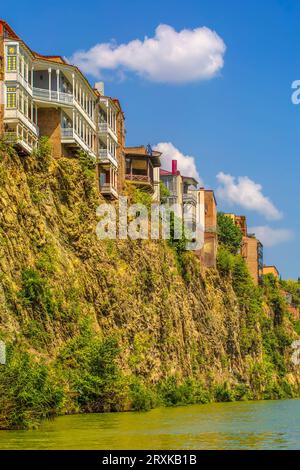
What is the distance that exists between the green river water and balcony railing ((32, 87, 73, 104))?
2055 centimetres

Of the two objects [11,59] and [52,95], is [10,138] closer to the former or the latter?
[11,59]

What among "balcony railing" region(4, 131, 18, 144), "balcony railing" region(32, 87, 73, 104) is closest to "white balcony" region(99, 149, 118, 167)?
"balcony railing" region(32, 87, 73, 104)

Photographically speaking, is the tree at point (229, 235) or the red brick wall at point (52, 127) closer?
the red brick wall at point (52, 127)

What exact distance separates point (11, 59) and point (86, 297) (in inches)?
→ 601

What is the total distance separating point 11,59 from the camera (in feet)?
183

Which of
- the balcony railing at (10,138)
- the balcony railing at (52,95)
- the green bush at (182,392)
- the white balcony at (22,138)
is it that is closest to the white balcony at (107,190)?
the balcony railing at (52,95)

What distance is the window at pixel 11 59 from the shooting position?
5556 cm

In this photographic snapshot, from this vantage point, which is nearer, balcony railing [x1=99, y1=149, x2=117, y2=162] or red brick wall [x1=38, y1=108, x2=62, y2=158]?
red brick wall [x1=38, y1=108, x2=62, y2=158]

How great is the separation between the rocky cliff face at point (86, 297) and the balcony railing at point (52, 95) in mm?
3514

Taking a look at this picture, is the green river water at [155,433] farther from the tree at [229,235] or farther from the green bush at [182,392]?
the tree at [229,235]

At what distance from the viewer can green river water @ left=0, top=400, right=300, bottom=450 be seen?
3488cm

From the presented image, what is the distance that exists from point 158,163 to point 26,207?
37.5m

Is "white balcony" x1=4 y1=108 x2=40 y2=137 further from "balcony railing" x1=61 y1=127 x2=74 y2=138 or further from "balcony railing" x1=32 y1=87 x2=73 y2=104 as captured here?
"balcony railing" x1=61 y1=127 x2=74 y2=138
